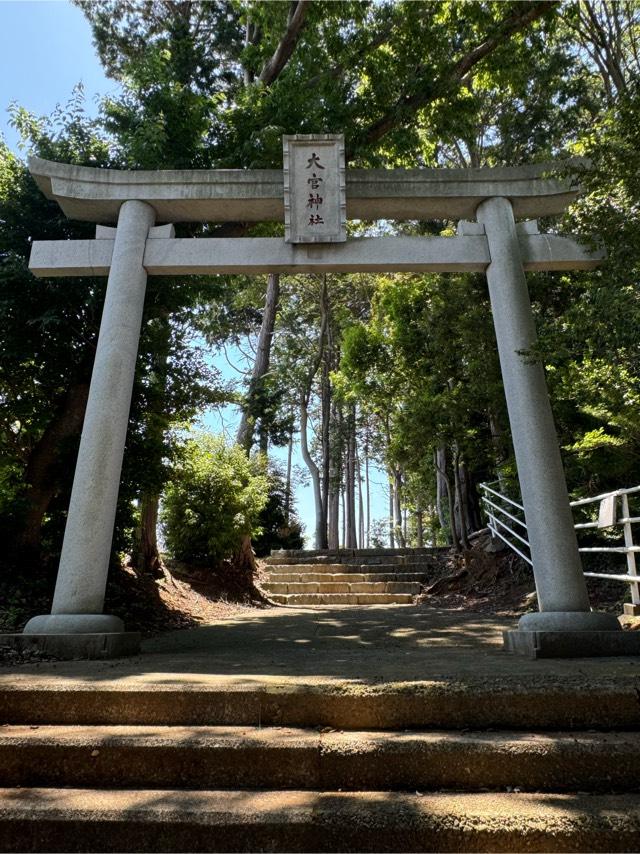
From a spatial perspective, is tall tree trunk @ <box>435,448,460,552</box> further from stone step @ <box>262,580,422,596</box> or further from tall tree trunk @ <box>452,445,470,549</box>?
stone step @ <box>262,580,422,596</box>

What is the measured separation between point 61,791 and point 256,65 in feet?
32.9

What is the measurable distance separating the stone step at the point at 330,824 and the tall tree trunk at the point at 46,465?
16.2 feet

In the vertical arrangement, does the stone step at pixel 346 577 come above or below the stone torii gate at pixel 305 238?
below

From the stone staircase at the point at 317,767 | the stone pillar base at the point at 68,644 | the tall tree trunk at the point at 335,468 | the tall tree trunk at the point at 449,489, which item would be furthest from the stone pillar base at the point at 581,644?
the tall tree trunk at the point at 335,468

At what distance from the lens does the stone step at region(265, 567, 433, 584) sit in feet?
36.4

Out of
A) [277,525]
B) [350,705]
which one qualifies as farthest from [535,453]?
[277,525]

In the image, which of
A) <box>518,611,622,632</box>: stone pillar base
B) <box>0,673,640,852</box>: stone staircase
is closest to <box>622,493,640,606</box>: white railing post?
<box>518,611,622,632</box>: stone pillar base

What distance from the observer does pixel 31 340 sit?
620 centimetres

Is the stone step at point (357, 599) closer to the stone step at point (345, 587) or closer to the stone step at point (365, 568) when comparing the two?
the stone step at point (345, 587)

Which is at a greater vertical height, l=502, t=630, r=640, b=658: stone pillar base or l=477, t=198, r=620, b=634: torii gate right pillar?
l=477, t=198, r=620, b=634: torii gate right pillar

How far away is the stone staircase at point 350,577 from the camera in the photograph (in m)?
10.3

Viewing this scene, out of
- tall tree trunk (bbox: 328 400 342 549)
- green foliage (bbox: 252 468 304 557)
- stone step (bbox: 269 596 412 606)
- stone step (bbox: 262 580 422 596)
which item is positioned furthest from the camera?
tall tree trunk (bbox: 328 400 342 549)

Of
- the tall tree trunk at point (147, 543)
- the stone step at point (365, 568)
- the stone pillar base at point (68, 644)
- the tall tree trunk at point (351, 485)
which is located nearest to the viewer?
the stone pillar base at point (68, 644)

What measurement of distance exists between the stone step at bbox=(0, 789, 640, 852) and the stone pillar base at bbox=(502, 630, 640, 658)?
75.7 inches
